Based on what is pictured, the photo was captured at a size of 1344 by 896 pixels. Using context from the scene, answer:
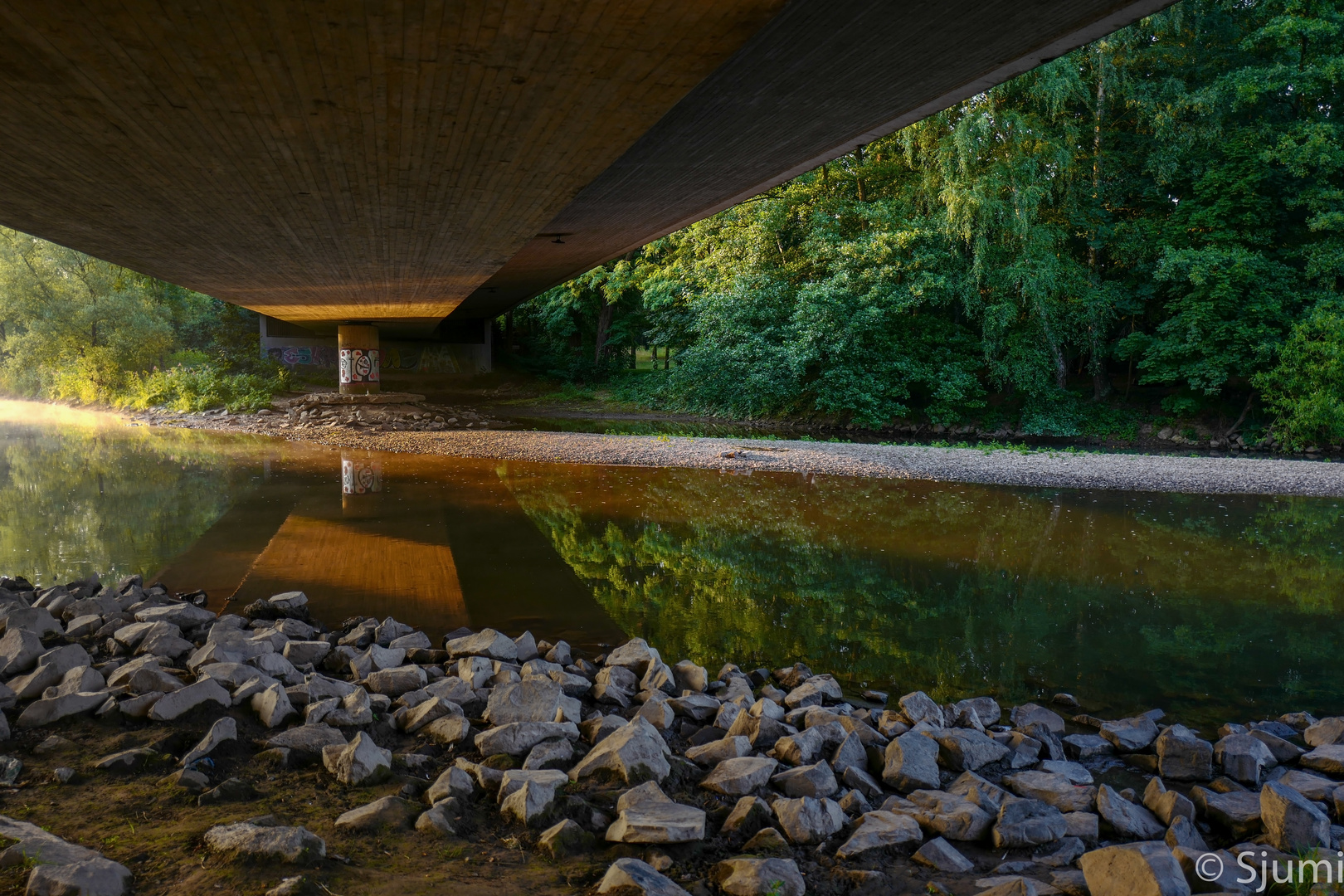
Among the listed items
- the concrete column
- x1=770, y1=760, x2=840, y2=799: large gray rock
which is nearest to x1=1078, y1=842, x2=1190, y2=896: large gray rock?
x1=770, y1=760, x2=840, y2=799: large gray rock

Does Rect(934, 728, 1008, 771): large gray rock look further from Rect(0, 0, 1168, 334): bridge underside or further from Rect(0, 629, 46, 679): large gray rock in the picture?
Rect(0, 629, 46, 679): large gray rock

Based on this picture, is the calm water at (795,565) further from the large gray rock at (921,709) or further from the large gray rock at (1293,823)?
the large gray rock at (1293,823)

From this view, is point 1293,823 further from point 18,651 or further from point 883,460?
point 883,460

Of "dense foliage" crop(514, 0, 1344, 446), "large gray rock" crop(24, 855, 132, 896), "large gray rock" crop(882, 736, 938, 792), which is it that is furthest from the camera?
"dense foliage" crop(514, 0, 1344, 446)

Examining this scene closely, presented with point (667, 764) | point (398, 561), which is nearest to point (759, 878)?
point (667, 764)

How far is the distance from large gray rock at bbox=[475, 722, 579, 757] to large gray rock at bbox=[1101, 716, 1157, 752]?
Answer: 3033mm

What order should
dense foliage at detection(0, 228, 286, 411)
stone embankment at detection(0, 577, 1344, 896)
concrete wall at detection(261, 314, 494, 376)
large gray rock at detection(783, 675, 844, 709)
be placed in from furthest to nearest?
concrete wall at detection(261, 314, 494, 376), dense foliage at detection(0, 228, 286, 411), large gray rock at detection(783, 675, 844, 709), stone embankment at detection(0, 577, 1344, 896)

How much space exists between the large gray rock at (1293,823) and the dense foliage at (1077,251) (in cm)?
1802

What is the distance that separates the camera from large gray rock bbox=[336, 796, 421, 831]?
2910 millimetres

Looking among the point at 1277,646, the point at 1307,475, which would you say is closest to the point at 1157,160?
the point at 1307,475

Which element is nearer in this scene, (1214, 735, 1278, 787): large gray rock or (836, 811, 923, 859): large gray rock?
(836, 811, 923, 859): large gray rock

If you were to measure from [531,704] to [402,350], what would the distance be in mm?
37732

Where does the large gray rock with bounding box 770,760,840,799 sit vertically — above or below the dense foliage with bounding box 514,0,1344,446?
below

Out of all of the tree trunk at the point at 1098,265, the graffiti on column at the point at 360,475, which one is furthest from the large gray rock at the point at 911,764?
the tree trunk at the point at 1098,265
